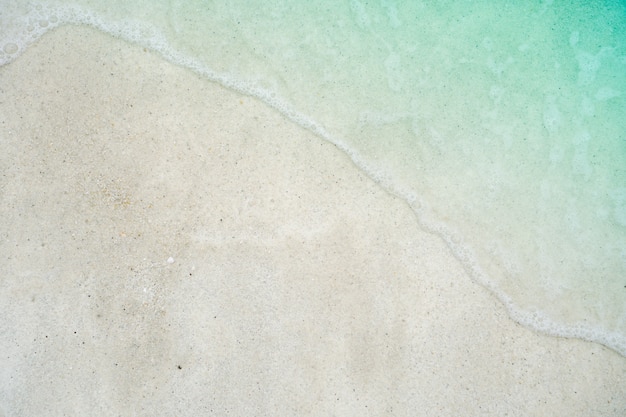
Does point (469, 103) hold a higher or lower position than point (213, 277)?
higher

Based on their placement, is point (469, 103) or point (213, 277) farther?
point (469, 103)

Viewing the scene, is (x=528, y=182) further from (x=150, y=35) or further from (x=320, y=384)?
(x=150, y=35)

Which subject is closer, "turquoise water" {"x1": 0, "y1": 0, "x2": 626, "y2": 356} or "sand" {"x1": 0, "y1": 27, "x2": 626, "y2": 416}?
"sand" {"x1": 0, "y1": 27, "x2": 626, "y2": 416}

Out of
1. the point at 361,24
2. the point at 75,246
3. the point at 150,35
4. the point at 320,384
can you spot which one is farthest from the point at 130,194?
the point at 361,24

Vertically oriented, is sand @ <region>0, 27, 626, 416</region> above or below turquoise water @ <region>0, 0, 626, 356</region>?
below
